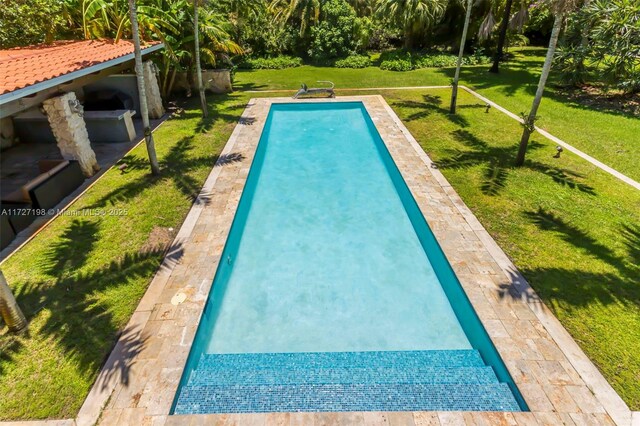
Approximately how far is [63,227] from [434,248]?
9.24 m

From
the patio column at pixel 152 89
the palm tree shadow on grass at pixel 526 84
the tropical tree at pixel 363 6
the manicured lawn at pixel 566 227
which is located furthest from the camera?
the tropical tree at pixel 363 6

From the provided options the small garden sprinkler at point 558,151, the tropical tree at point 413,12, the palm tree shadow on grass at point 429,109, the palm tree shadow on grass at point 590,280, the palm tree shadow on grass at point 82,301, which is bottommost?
the palm tree shadow on grass at point 82,301

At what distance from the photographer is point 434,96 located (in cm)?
2047

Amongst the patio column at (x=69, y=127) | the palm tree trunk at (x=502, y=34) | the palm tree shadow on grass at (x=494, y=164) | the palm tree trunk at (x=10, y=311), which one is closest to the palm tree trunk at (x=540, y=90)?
the palm tree shadow on grass at (x=494, y=164)

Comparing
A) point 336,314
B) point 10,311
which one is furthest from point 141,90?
point 336,314

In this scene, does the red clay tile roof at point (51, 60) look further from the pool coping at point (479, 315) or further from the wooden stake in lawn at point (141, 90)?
the pool coping at point (479, 315)

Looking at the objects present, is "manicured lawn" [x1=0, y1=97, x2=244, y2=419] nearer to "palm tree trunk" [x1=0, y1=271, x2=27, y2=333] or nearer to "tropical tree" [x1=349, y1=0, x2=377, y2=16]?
"palm tree trunk" [x1=0, y1=271, x2=27, y2=333]

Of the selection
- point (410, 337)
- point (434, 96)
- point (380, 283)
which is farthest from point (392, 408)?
point (434, 96)

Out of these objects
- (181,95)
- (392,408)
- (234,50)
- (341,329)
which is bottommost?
(341,329)

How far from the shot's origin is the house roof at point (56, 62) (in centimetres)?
804

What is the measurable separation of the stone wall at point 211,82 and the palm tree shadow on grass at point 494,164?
1451 cm

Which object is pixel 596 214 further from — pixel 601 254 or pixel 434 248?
pixel 434 248

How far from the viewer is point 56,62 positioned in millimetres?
10555

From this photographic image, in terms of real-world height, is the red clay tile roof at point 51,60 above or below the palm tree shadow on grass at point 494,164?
above
